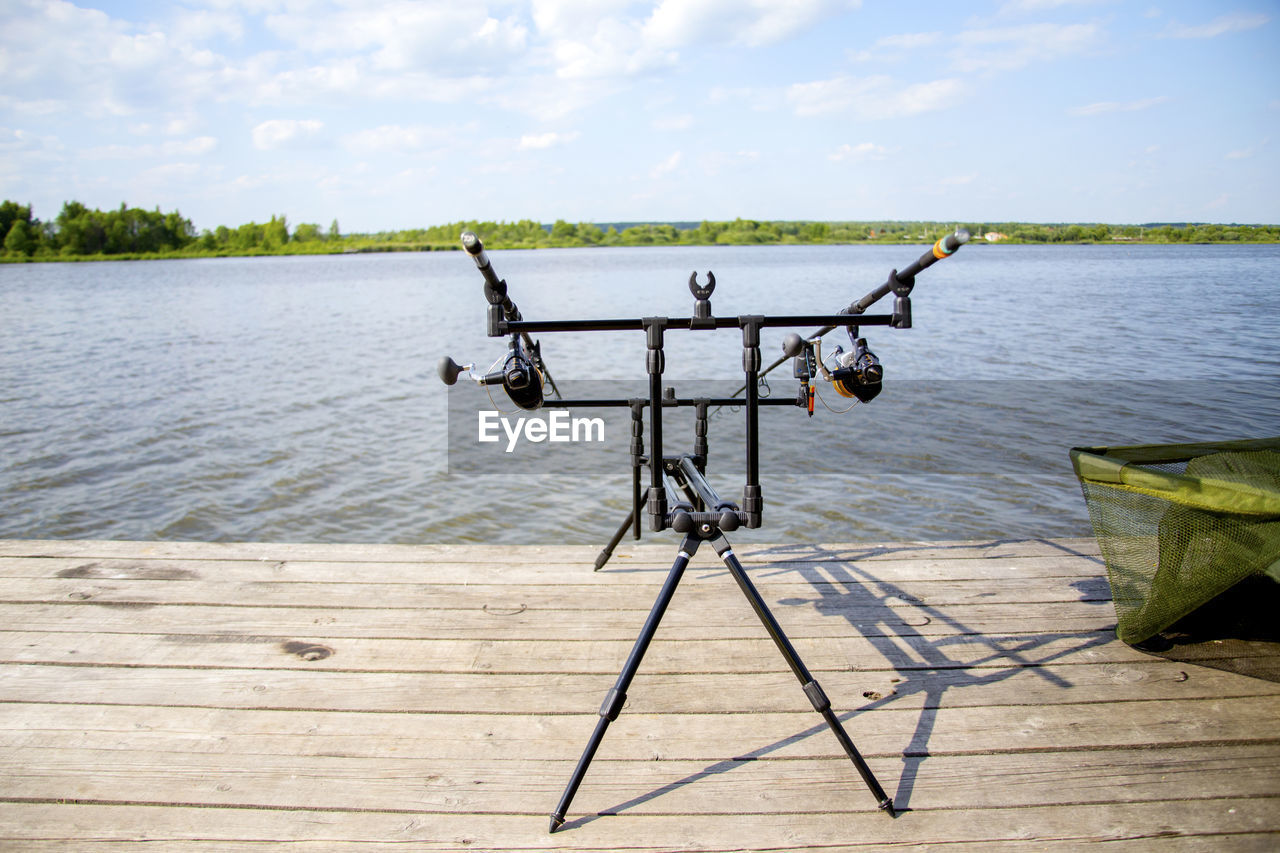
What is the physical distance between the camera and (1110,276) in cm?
3309

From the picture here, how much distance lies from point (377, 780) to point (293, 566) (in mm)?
1661

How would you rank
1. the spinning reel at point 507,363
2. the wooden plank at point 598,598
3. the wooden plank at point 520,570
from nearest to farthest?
1. the spinning reel at point 507,363
2. the wooden plank at point 598,598
3. the wooden plank at point 520,570

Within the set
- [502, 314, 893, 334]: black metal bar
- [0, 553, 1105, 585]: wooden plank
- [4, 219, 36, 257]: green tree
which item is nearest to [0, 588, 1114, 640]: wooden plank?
[0, 553, 1105, 585]: wooden plank

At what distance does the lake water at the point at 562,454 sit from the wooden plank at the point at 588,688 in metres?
1.23

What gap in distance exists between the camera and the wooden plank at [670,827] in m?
1.85

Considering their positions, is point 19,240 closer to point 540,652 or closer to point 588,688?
point 540,652

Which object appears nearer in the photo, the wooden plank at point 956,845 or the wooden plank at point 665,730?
the wooden plank at point 956,845

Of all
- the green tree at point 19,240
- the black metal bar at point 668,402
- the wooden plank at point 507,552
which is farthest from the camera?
the green tree at point 19,240

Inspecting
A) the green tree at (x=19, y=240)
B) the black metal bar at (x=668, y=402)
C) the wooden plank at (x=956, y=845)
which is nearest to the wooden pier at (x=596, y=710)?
the wooden plank at (x=956, y=845)

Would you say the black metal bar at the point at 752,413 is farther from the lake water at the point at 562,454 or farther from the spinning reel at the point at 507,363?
the lake water at the point at 562,454

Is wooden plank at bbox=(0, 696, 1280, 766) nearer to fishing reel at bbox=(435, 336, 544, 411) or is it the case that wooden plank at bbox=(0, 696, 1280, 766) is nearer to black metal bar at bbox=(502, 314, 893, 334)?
fishing reel at bbox=(435, 336, 544, 411)

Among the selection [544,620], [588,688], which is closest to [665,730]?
[588,688]

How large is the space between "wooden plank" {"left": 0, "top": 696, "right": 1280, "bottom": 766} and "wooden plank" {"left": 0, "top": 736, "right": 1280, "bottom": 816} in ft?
0.14

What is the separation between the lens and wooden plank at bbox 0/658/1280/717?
2420mm
